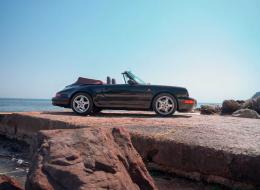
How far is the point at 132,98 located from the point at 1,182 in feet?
15.2

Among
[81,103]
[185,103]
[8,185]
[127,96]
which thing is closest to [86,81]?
[81,103]

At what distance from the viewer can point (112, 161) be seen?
2451mm

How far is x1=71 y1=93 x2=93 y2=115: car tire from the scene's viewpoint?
7.28m

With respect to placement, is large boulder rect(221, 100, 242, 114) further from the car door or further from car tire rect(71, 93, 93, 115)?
car tire rect(71, 93, 93, 115)

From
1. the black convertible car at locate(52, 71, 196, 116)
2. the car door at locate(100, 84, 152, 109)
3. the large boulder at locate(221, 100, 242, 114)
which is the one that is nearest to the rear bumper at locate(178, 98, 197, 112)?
the black convertible car at locate(52, 71, 196, 116)

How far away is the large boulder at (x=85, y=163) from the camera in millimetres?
2168

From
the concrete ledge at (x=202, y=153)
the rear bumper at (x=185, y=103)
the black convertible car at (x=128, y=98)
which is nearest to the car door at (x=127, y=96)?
the black convertible car at (x=128, y=98)

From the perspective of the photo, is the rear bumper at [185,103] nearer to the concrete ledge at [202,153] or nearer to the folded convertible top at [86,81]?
the folded convertible top at [86,81]

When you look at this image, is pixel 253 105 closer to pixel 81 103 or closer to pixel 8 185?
pixel 81 103

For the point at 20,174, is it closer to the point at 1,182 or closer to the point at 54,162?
the point at 1,182

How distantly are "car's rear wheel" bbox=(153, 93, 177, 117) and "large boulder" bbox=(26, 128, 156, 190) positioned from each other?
420cm

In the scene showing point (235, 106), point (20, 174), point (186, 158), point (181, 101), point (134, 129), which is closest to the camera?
point (186, 158)

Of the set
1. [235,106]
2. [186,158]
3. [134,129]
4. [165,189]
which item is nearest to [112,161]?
[165,189]

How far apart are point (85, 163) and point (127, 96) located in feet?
16.0
